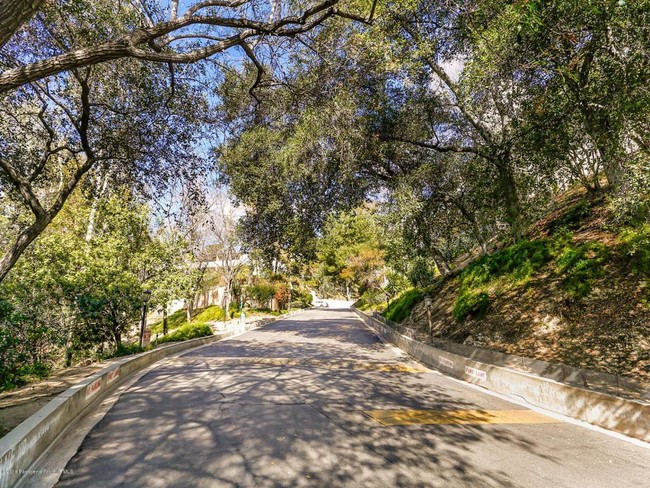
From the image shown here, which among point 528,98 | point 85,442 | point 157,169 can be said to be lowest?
point 85,442

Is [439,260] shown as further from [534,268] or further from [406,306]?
[534,268]

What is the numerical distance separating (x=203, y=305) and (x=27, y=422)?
130ft

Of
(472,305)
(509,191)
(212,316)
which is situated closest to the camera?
(509,191)

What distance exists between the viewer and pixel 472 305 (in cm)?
1370

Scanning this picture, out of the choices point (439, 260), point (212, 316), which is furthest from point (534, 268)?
point (212, 316)

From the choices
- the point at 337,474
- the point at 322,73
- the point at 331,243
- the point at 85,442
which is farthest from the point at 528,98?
the point at 331,243

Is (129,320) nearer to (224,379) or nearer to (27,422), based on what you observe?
(224,379)

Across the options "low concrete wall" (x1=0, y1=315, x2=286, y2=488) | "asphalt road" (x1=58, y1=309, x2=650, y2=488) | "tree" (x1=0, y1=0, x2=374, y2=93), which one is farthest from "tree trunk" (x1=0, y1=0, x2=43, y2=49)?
"asphalt road" (x1=58, y1=309, x2=650, y2=488)

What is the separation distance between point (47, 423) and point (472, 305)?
13420 millimetres

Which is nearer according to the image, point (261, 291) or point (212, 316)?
point (212, 316)

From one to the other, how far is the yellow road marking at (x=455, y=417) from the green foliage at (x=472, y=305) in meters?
7.58

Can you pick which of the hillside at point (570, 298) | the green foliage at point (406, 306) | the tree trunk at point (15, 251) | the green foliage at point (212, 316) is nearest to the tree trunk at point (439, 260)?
the green foliage at point (406, 306)

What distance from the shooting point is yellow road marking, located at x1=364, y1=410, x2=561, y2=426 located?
5.27 meters

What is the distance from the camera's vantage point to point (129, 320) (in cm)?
1263
